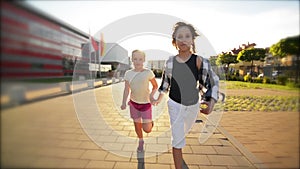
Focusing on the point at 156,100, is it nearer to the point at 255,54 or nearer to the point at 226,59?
the point at 226,59

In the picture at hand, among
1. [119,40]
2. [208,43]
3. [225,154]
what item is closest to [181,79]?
[208,43]

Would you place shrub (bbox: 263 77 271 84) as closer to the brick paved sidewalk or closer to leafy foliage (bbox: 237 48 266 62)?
leafy foliage (bbox: 237 48 266 62)

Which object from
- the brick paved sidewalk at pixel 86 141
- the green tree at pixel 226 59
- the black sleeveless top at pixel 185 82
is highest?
the green tree at pixel 226 59

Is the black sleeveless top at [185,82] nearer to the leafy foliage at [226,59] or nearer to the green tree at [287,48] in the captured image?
the leafy foliage at [226,59]

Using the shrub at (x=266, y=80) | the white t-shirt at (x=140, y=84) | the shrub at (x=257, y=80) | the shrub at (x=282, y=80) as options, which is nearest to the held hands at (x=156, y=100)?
the white t-shirt at (x=140, y=84)

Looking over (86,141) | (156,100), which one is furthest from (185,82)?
(86,141)

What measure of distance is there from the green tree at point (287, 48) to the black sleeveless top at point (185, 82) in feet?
2.55

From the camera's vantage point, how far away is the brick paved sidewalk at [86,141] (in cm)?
100

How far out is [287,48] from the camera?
1.54 m

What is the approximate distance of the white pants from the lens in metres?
2.30

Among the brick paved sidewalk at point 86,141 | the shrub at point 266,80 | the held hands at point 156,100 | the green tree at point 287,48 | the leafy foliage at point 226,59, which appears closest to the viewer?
the brick paved sidewalk at point 86,141

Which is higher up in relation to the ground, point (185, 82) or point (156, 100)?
point (185, 82)

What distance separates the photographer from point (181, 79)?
7.49 feet

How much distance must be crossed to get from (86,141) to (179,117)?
1754 millimetres
